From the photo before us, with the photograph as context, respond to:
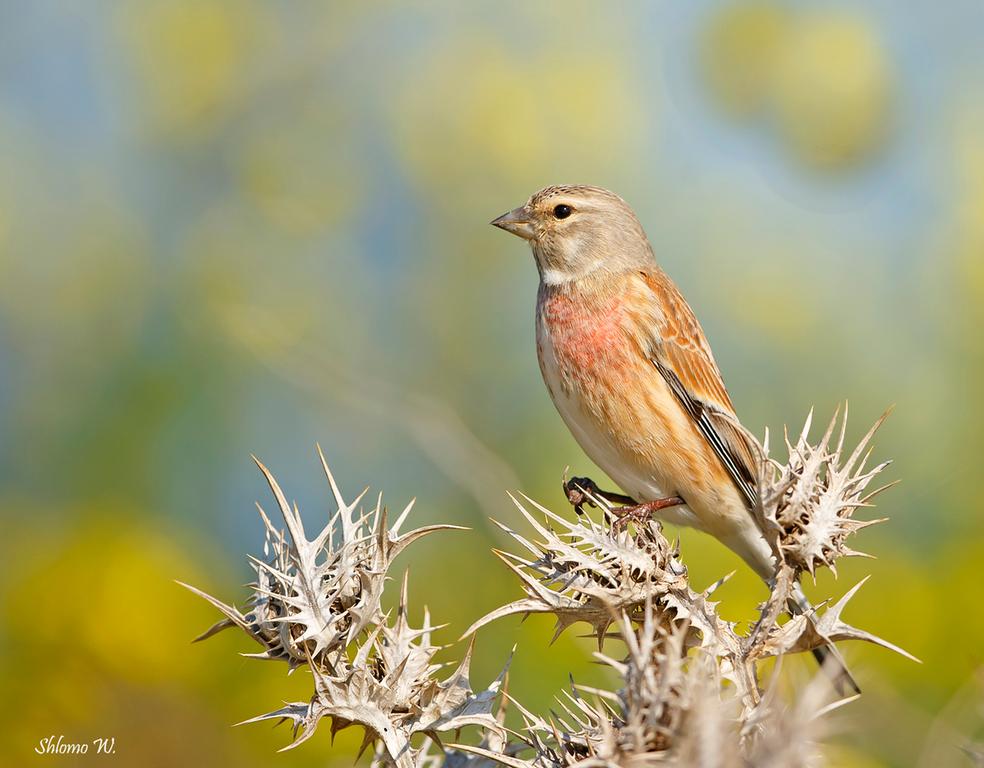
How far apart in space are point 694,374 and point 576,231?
0.71m

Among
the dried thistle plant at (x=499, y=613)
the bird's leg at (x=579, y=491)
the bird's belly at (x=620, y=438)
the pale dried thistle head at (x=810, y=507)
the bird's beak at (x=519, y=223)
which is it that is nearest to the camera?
the dried thistle plant at (x=499, y=613)

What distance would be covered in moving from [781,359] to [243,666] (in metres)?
2.93

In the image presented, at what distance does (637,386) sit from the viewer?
380 centimetres

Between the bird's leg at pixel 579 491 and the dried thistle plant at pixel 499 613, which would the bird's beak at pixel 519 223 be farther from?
the dried thistle plant at pixel 499 613

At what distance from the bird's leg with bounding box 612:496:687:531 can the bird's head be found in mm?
923

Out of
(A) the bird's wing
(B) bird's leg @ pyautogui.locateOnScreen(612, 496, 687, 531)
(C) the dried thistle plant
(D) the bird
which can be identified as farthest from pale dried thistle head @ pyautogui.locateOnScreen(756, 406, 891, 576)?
(A) the bird's wing

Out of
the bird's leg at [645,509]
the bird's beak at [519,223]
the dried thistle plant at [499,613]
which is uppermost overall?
the bird's beak at [519,223]

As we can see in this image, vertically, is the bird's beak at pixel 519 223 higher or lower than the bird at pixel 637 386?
higher

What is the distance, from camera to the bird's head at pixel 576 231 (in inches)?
163

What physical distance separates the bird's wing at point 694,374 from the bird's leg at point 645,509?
0.72 ft

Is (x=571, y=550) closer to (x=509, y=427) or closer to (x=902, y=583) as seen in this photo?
(x=902, y=583)

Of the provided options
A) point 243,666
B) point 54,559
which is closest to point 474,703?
point 243,666

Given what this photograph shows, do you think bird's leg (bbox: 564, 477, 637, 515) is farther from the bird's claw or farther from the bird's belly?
the bird's belly

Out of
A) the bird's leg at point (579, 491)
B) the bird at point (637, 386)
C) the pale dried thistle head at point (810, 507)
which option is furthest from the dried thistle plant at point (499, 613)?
the bird at point (637, 386)
